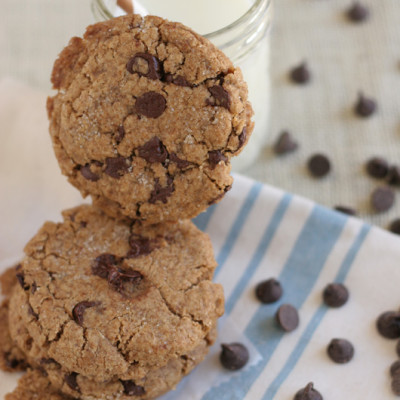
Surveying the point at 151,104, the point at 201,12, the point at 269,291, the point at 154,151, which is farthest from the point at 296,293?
the point at 201,12

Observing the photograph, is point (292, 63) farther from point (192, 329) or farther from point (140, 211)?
point (192, 329)

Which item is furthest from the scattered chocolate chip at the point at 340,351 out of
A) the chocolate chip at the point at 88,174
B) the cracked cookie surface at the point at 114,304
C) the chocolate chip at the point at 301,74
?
the chocolate chip at the point at 301,74

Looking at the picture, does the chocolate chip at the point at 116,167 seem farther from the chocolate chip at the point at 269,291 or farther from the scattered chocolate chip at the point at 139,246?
the chocolate chip at the point at 269,291

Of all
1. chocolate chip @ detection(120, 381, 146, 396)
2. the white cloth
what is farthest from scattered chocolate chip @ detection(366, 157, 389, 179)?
chocolate chip @ detection(120, 381, 146, 396)

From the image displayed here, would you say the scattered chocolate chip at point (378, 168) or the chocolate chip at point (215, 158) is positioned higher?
the chocolate chip at point (215, 158)

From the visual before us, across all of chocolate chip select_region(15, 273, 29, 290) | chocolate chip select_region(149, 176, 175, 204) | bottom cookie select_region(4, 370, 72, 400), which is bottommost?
bottom cookie select_region(4, 370, 72, 400)

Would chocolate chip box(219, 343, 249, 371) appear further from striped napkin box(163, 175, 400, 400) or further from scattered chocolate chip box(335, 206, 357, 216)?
scattered chocolate chip box(335, 206, 357, 216)

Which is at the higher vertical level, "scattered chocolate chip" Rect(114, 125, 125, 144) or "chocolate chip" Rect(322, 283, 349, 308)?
"scattered chocolate chip" Rect(114, 125, 125, 144)

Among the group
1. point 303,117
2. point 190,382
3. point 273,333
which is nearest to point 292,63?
point 303,117
